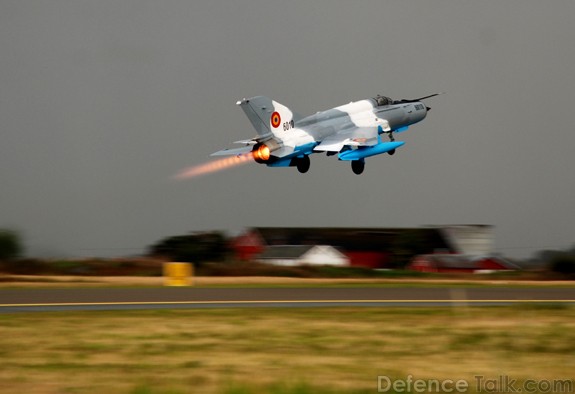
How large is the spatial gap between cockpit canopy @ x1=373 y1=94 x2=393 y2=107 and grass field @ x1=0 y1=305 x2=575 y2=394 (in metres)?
21.0

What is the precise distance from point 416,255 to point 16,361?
65.7 metres

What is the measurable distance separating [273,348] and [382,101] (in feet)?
96.6

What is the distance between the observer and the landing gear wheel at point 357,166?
156 ft

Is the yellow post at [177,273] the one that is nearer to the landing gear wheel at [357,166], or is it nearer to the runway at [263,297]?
the runway at [263,297]

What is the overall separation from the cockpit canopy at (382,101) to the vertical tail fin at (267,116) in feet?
20.3

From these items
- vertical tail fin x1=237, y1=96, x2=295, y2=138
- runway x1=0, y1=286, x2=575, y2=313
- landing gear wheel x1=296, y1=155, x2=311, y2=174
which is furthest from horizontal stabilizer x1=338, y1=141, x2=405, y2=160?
runway x1=0, y1=286, x2=575, y2=313

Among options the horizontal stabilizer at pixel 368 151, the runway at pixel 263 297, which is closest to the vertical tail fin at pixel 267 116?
the horizontal stabilizer at pixel 368 151

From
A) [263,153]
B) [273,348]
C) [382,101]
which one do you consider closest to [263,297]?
[263,153]

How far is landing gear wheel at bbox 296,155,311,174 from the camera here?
47344 mm

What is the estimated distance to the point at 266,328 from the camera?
2567 cm

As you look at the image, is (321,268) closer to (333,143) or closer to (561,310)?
(333,143)

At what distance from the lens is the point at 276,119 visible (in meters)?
45.2

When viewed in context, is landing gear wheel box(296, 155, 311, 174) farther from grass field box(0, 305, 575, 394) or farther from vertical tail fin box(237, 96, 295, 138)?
grass field box(0, 305, 575, 394)

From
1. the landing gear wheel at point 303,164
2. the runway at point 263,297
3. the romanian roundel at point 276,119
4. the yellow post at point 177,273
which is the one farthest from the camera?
the landing gear wheel at point 303,164
